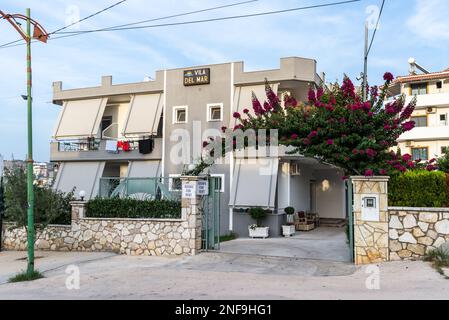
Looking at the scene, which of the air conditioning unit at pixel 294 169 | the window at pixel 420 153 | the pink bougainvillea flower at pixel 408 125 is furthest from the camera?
the window at pixel 420 153

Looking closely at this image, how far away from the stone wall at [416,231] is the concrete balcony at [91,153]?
13.5 metres

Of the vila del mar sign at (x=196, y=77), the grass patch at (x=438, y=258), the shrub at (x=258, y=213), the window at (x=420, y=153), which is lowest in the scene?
the grass patch at (x=438, y=258)

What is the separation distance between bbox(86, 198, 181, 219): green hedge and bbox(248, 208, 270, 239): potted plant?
241 inches

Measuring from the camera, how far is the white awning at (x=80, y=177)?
2252 cm

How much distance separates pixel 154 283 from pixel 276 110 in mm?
6964

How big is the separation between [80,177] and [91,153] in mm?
1453

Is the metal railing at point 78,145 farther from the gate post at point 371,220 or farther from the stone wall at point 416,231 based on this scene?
the stone wall at point 416,231

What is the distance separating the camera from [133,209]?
13398 millimetres

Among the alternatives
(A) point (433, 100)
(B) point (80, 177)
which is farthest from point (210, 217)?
(A) point (433, 100)

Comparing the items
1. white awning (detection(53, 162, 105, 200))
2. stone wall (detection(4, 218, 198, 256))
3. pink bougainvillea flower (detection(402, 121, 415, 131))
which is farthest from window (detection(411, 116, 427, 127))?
stone wall (detection(4, 218, 198, 256))

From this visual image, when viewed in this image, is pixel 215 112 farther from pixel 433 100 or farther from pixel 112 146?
pixel 433 100

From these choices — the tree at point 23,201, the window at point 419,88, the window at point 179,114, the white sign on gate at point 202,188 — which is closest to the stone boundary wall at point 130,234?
the white sign on gate at point 202,188

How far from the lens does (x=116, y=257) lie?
1258 centimetres
